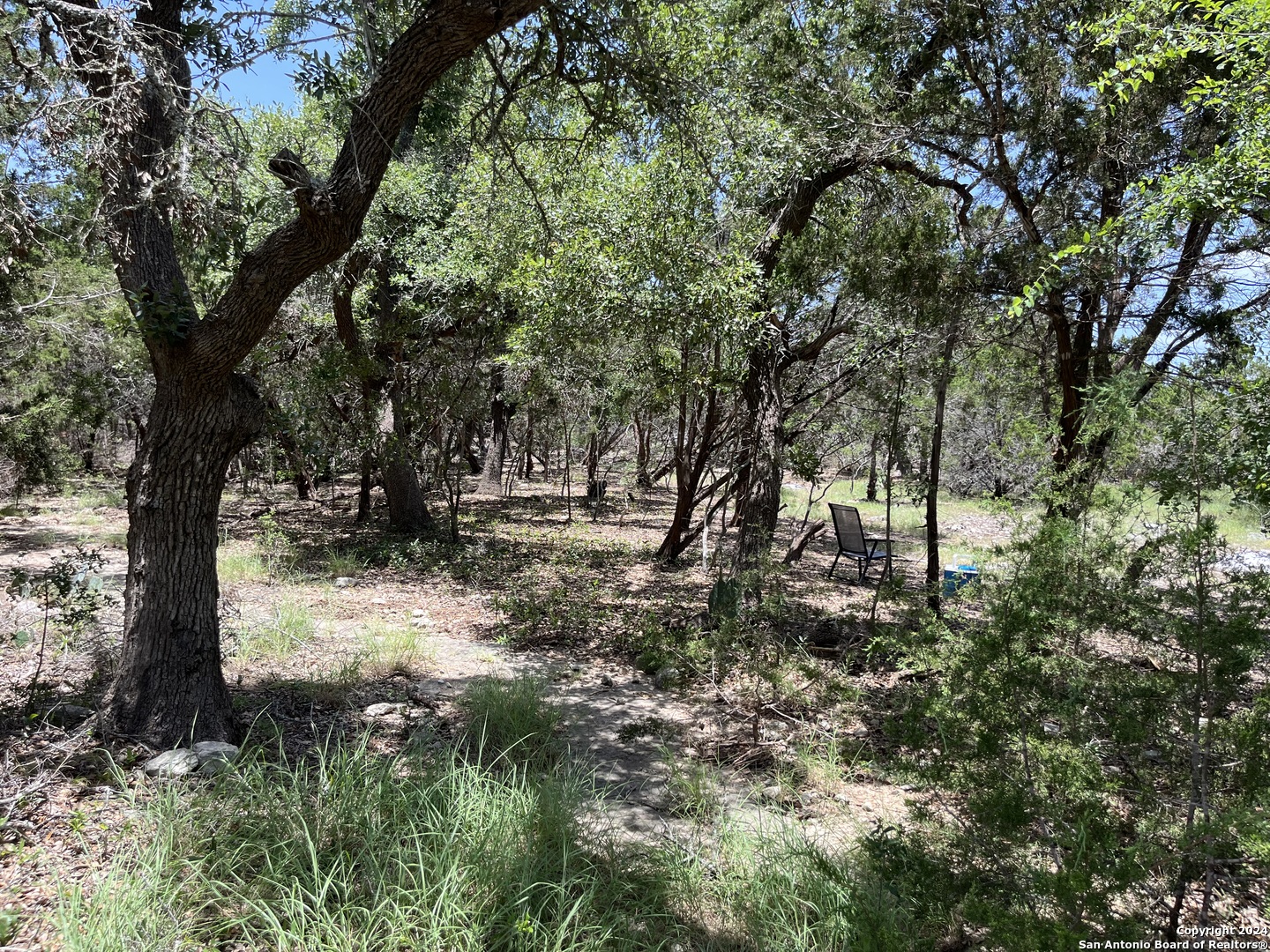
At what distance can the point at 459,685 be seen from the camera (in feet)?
16.4

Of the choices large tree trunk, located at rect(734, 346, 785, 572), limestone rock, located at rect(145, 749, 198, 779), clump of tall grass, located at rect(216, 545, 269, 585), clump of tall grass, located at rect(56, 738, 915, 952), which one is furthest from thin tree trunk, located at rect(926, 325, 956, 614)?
clump of tall grass, located at rect(216, 545, 269, 585)

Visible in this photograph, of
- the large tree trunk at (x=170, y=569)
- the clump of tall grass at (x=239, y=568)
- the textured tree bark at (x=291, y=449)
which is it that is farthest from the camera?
the textured tree bark at (x=291, y=449)

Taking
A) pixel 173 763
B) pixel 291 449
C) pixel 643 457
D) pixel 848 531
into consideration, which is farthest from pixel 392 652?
pixel 643 457

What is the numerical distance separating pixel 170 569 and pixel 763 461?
173 inches

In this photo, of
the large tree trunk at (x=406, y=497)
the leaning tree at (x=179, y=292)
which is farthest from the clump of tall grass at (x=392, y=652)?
the large tree trunk at (x=406, y=497)

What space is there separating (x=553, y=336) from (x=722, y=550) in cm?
484

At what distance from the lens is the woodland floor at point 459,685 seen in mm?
3002

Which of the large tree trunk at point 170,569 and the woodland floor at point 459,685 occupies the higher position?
the large tree trunk at point 170,569

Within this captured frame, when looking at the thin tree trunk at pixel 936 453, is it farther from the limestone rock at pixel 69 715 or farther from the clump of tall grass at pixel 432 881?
the limestone rock at pixel 69 715

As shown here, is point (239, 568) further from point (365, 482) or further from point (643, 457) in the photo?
point (643, 457)

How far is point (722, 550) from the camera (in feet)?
34.9

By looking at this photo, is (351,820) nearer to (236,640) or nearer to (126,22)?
(236,640)

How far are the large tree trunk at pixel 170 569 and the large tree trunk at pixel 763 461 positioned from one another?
12.9ft

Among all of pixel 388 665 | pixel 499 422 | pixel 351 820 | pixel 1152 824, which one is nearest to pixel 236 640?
pixel 388 665
